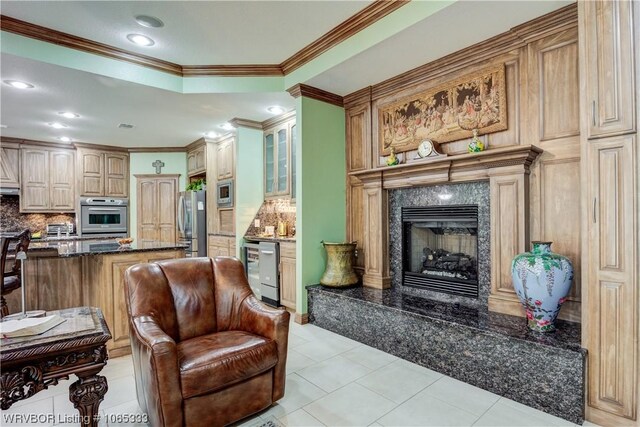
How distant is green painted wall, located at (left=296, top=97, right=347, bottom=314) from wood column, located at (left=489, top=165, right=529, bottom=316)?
183 centimetres

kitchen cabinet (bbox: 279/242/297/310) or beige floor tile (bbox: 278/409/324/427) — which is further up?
kitchen cabinet (bbox: 279/242/297/310)

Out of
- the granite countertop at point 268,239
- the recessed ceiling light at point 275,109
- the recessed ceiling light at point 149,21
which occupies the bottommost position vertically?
the granite countertop at point 268,239

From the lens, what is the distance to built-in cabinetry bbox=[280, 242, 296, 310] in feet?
13.8

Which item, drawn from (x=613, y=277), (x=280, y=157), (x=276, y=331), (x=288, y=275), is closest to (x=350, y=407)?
(x=276, y=331)

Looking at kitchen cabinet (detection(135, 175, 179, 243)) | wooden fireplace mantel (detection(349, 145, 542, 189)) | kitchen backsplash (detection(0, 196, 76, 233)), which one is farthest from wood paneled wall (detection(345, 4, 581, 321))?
kitchen backsplash (detection(0, 196, 76, 233))

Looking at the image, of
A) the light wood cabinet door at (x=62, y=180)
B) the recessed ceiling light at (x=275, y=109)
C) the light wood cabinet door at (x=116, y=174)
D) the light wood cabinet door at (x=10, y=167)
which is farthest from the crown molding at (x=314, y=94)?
the light wood cabinet door at (x=10, y=167)

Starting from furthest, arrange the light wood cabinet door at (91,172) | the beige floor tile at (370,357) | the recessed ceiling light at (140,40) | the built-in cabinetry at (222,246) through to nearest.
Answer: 1. the light wood cabinet door at (91,172)
2. the built-in cabinetry at (222,246)
3. the recessed ceiling light at (140,40)
4. the beige floor tile at (370,357)

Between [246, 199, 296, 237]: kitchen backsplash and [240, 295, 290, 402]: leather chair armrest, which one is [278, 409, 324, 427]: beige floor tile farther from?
[246, 199, 296, 237]: kitchen backsplash

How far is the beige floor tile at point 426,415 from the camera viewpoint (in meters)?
2.04

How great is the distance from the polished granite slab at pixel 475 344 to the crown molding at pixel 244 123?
2.99 meters

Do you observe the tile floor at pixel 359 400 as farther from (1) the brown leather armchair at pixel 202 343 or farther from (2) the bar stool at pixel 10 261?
(2) the bar stool at pixel 10 261

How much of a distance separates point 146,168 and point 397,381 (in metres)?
6.54

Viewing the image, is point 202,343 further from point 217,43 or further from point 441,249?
point 217,43

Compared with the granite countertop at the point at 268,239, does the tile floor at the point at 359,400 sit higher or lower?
lower
